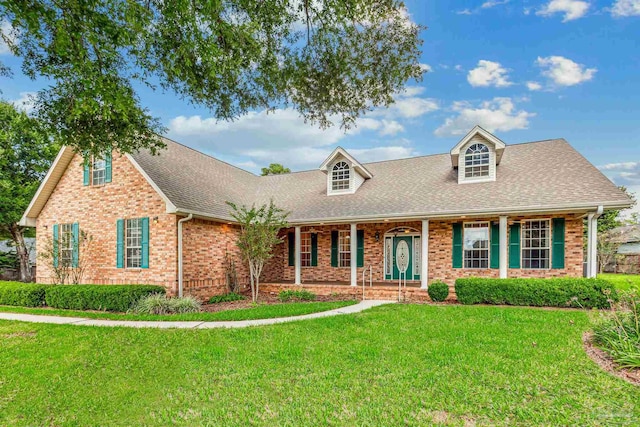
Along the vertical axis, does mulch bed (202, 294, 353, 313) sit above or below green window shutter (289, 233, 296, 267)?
below

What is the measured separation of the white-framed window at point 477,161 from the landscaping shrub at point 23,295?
15.8m

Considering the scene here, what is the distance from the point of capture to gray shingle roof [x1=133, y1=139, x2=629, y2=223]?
37.2 ft

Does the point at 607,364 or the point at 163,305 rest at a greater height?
the point at 607,364

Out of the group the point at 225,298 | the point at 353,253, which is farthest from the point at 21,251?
the point at 353,253

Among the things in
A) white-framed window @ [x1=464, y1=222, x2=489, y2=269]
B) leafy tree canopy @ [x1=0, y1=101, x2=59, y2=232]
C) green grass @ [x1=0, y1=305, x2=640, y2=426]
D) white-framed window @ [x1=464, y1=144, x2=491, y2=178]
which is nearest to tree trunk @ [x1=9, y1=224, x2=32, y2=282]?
leafy tree canopy @ [x1=0, y1=101, x2=59, y2=232]

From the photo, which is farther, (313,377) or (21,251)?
(21,251)

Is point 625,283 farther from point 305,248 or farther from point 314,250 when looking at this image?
point 305,248

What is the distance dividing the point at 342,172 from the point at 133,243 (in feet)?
29.2

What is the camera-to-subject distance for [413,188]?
14250 mm

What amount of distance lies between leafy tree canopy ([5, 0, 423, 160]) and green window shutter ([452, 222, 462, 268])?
20.2 feet

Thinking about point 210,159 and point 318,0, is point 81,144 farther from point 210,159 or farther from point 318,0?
point 210,159

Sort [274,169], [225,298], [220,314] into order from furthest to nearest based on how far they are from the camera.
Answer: [274,169] < [225,298] < [220,314]

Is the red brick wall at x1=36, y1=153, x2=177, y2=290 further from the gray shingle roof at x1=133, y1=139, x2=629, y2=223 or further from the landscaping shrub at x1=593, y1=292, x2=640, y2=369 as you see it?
the landscaping shrub at x1=593, y1=292, x2=640, y2=369

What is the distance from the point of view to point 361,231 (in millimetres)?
14602
